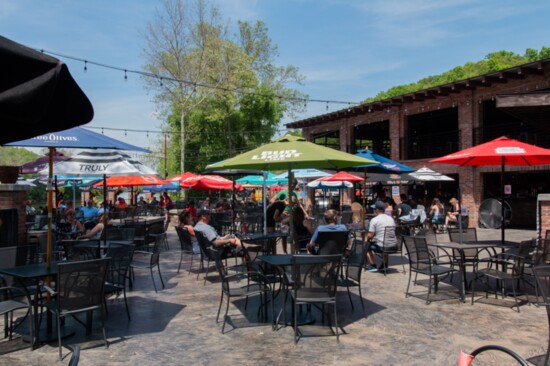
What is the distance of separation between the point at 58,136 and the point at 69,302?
2.26 meters

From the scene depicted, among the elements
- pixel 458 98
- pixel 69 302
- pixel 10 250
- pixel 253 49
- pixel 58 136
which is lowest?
pixel 69 302

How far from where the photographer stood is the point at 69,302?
4293 millimetres

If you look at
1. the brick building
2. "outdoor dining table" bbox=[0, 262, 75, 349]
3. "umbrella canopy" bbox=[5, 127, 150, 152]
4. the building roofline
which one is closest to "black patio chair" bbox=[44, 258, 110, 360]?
"outdoor dining table" bbox=[0, 262, 75, 349]

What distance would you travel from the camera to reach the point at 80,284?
433 cm

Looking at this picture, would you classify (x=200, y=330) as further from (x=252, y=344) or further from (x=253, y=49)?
(x=253, y=49)

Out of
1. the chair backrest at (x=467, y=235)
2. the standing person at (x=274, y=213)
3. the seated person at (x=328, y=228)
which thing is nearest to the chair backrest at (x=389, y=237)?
the chair backrest at (x=467, y=235)

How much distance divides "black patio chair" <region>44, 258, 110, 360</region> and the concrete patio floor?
1.42 ft

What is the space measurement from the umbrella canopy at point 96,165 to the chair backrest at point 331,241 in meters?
3.25

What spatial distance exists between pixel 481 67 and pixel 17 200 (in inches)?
1701

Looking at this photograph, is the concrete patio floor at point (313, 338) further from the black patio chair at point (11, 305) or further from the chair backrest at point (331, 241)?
the chair backrest at point (331, 241)

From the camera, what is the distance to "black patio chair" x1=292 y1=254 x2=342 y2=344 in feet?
14.9

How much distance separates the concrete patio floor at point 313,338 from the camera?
4.18m

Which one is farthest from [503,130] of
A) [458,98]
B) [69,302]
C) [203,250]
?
[69,302]

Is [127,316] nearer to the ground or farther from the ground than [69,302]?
nearer to the ground
